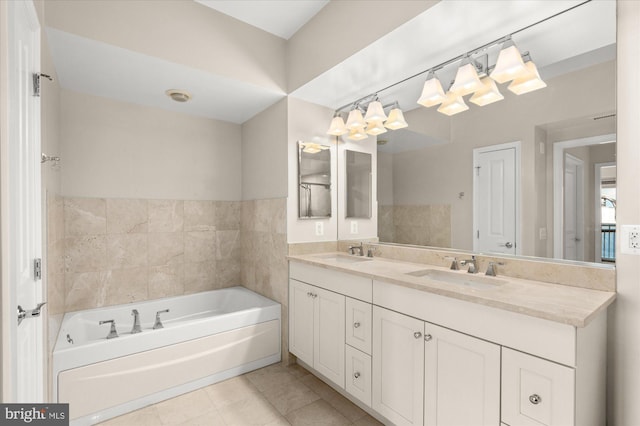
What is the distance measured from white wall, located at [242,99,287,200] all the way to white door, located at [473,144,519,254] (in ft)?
4.86

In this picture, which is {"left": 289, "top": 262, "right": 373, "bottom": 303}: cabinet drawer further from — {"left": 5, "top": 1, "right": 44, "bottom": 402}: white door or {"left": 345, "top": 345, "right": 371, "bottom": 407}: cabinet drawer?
{"left": 5, "top": 1, "right": 44, "bottom": 402}: white door

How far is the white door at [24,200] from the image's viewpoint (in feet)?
3.53

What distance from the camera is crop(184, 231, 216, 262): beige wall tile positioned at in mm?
3020

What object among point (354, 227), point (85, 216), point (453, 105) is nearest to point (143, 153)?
point (85, 216)

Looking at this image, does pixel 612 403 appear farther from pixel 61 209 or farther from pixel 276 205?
pixel 61 209

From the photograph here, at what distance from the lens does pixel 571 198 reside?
1552 mm

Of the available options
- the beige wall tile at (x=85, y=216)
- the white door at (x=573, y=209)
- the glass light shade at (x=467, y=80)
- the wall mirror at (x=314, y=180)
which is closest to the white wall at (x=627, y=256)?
the white door at (x=573, y=209)

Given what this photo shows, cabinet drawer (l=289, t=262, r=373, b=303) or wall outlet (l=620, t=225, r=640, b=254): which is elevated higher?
wall outlet (l=620, t=225, r=640, b=254)

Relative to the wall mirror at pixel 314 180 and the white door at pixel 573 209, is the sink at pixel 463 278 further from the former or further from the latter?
the wall mirror at pixel 314 180

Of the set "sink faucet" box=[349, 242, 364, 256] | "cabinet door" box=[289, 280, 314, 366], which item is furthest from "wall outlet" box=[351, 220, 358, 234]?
"cabinet door" box=[289, 280, 314, 366]

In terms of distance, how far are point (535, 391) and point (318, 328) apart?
1382mm

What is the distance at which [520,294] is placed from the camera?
1.31 metres

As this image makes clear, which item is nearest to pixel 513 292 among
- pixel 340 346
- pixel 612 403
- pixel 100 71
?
pixel 612 403

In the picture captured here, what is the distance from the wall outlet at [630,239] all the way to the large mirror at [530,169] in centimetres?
6
